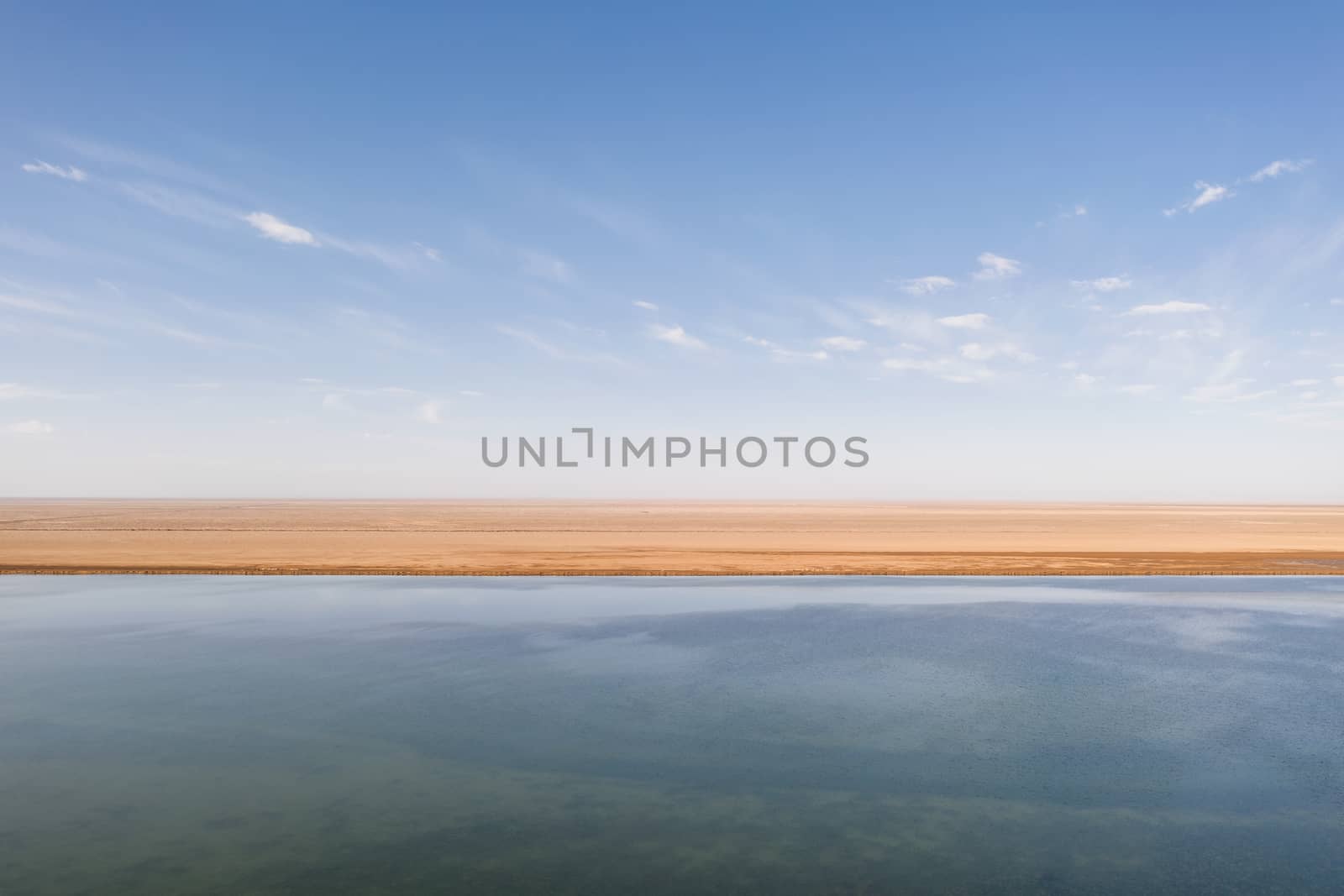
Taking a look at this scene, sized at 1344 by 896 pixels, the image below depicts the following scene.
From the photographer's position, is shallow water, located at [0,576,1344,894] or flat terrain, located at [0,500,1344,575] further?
flat terrain, located at [0,500,1344,575]

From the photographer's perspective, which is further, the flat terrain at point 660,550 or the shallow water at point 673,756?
the flat terrain at point 660,550

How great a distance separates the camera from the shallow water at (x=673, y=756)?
863cm

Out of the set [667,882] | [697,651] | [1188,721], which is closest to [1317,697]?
[1188,721]

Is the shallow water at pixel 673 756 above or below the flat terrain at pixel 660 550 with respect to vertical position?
below

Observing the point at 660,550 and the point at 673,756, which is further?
the point at 660,550

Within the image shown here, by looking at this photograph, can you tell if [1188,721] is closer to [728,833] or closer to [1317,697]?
[1317,697]

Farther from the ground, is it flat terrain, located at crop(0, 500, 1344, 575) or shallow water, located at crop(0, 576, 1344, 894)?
flat terrain, located at crop(0, 500, 1344, 575)

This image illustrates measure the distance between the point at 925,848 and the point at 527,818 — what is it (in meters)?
5.02

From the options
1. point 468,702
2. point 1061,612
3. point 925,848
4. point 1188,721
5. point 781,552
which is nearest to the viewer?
point 925,848

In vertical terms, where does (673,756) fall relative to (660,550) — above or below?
below

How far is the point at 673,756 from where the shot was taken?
39.3ft

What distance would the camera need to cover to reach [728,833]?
9391 mm

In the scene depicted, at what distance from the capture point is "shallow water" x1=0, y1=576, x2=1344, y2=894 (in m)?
8.63

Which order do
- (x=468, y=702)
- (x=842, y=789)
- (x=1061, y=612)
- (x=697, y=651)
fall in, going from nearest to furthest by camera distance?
(x=842, y=789), (x=468, y=702), (x=697, y=651), (x=1061, y=612)
